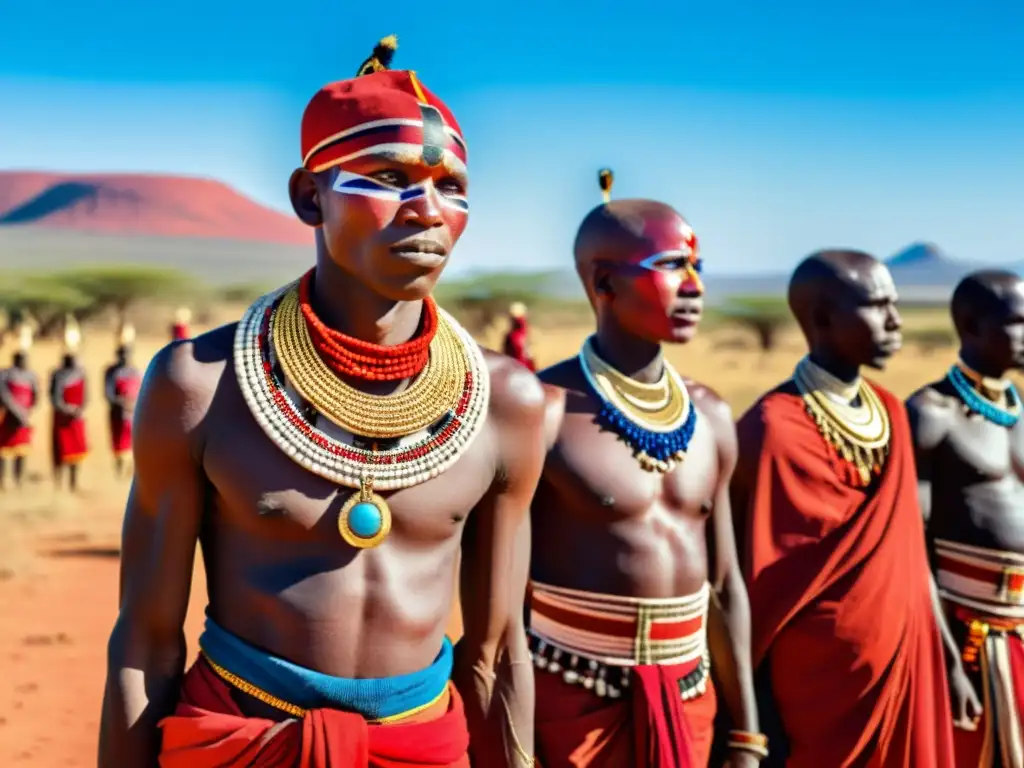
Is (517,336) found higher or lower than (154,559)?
lower

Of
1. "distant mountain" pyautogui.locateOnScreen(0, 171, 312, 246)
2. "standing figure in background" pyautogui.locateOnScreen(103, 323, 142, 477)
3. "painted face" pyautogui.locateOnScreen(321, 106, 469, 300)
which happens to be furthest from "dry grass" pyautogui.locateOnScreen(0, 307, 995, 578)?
"distant mountain" pyautogui.locateOnScreen(0, 171, 312, 246)

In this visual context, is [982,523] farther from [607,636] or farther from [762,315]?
[762,315]

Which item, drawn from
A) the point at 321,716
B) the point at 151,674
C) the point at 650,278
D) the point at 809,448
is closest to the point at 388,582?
the point at 321,716

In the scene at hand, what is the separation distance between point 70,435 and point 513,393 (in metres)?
13.5

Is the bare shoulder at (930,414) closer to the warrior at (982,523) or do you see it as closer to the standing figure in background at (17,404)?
the warrior at (982,523)

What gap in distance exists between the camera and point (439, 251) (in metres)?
2.49

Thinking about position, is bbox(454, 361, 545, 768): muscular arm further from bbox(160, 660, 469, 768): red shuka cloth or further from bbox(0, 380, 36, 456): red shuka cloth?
bbox(0, 380, 36, 456): red shuka cloth

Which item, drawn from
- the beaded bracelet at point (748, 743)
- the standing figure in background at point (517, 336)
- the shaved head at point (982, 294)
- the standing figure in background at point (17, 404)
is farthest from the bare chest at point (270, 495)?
the standing figure in background at point (517, 336)

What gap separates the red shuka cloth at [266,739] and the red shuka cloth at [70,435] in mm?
13120

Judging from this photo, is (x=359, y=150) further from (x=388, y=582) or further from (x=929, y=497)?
(x=929, y=497)

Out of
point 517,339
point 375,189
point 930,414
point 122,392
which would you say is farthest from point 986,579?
point 122,392

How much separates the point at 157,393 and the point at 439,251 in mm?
616

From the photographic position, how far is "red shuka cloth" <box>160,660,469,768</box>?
2348mm

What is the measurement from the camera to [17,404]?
48.3 ft
